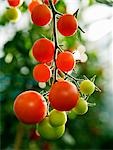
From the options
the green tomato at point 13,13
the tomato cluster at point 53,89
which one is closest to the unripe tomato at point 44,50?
the tomato cluster at point 53,89

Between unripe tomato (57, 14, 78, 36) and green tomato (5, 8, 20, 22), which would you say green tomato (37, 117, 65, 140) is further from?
green tomato (5, 8, 20, 22)

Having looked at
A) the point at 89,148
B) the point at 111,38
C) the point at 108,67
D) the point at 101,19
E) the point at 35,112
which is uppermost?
the point at 35,112

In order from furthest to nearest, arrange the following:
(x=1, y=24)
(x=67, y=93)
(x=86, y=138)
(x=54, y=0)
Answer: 1. (x=86, y=138)
2. (x=1, y=24)
3. (x=54, y=0)
4. (x=67, y=93)

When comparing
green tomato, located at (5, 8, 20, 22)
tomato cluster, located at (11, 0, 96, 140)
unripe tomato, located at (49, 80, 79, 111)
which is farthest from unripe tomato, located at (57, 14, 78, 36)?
green tomato, located at (5, 8, 20, 22)

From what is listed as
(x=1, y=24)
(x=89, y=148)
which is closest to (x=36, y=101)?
(x=1, y=24)

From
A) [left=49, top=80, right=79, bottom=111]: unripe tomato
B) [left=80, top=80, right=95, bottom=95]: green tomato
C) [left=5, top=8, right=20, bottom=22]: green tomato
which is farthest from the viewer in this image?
[left=5, top=8, right=20, bottom=22]: green tomato

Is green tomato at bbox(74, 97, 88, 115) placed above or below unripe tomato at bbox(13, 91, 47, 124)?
below

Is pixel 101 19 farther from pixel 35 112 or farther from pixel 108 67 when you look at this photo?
pixel 108 67
